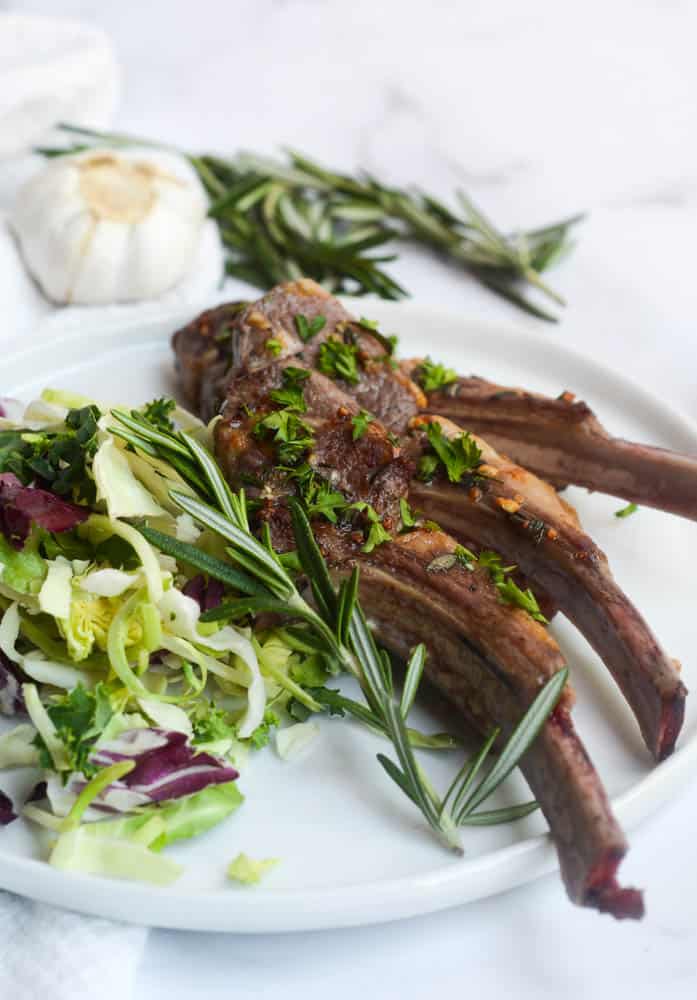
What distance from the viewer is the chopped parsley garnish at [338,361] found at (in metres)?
4.25

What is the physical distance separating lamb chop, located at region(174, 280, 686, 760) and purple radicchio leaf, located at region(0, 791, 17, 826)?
1520mm

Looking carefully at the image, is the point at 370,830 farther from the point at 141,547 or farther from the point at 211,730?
the point at 141,547

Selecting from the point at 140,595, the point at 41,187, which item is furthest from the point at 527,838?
the point at 41,187

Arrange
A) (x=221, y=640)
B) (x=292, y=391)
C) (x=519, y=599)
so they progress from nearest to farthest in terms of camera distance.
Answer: (x=519, y=599), (x=221, y=640), (x=292, y=391)

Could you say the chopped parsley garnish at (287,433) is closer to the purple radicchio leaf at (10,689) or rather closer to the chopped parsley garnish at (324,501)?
the chopped parsley garnish at (324,501)

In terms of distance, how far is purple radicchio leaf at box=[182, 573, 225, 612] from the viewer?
3.71m

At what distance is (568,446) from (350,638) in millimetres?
1293

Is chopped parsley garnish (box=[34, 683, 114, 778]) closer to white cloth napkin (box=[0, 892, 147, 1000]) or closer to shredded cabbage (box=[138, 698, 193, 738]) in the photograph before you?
shredded cabbage (box=[138, 698, 193, 738])

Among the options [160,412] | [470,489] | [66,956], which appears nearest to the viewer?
[66,956]

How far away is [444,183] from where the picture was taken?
292 inches

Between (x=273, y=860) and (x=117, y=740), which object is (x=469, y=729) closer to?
(x=273, y=860)

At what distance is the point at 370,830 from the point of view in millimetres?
3322

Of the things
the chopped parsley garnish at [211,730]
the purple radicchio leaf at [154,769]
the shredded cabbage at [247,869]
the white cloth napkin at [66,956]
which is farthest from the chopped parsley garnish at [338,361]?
the white cloth napkin at [66,956]

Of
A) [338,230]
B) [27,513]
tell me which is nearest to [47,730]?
[27,513]
